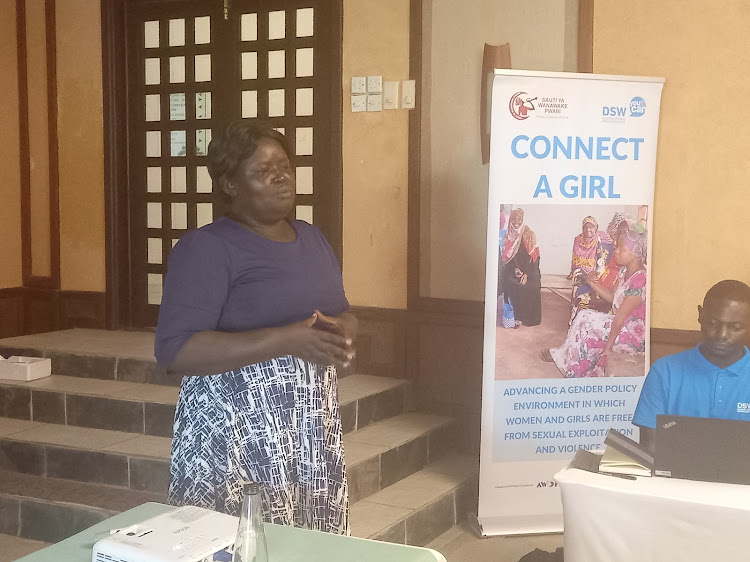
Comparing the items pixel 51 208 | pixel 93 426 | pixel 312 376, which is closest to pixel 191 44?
pixel 51 208

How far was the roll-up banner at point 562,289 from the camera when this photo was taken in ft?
12.5

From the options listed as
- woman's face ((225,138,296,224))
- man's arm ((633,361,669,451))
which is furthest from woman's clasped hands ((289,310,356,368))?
man's arm ((633,361,669,451))

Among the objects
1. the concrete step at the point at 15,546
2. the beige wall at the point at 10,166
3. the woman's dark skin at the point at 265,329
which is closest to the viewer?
the woman's dark skin at the point at 265,329

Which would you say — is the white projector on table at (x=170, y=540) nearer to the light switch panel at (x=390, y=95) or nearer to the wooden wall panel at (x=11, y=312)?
the light switch panel at (x=390, y=95)

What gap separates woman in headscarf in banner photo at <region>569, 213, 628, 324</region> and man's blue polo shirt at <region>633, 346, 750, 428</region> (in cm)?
98

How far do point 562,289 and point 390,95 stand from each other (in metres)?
1.63

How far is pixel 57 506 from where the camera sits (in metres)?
3.66

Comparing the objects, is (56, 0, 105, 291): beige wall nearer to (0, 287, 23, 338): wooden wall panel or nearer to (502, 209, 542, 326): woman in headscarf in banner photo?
(0, 287, 23, 338): wooden wall panel

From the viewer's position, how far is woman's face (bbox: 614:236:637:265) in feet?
12.7

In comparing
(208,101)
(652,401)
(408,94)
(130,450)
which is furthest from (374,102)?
(652,401)

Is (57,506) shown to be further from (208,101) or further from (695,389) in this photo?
(208,101)

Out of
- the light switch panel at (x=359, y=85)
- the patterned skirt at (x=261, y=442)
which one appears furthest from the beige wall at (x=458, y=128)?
the patterned skirt at (x=261, y=442)

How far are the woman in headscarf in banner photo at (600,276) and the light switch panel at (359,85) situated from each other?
166 cm

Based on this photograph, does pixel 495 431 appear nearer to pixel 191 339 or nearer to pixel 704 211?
pixel 704 211
